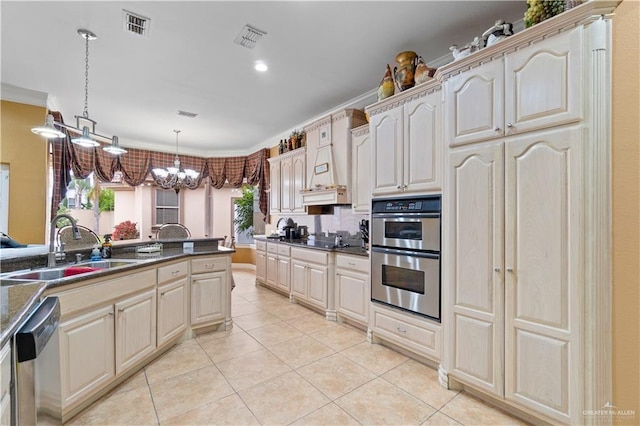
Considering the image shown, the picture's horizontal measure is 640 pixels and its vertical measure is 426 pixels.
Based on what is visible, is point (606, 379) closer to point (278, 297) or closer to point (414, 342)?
point (414, 342)

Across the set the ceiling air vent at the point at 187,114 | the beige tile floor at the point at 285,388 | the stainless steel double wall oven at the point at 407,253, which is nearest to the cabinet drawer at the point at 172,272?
the beige tile floor at the point at 285,388

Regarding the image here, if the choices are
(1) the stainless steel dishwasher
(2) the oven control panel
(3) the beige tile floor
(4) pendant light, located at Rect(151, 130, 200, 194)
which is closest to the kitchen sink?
(3) the beige tile floor

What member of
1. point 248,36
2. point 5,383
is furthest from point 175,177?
point 5,383

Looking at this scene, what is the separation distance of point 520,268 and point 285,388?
1.85 m

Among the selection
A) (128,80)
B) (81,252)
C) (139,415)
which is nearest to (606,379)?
(139,415)

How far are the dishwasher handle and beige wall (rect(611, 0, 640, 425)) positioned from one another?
260 cm

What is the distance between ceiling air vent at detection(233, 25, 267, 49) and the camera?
8.21ft

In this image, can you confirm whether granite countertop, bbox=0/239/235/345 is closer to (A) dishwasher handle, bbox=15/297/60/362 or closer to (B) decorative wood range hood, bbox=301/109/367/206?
(A) dishwasher handle, bbox=15/297/60/362

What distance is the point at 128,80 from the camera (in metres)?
3.40

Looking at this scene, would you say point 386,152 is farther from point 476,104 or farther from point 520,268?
point 520,268

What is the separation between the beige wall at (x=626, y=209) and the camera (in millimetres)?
1475

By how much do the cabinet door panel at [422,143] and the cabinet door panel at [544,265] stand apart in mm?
642

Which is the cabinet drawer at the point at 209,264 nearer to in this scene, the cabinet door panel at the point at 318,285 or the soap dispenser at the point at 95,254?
the soap dispenser at the point at 95,254

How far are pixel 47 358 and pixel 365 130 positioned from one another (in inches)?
130
